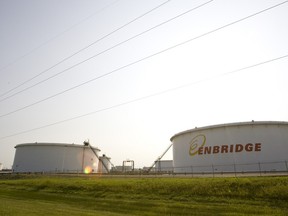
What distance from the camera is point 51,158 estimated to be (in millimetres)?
62688

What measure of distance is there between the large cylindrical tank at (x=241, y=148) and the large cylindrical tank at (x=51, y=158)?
3410 cm

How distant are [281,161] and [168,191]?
21.5 m

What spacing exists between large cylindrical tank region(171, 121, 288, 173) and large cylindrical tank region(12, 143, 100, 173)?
34.1 meters

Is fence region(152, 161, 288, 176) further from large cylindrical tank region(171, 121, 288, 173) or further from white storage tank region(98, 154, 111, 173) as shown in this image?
white storage tank region(98, 154, 111, 173)

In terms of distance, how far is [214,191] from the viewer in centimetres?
1806

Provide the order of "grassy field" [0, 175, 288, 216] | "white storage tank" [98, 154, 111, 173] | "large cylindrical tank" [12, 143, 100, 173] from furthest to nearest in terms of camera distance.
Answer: "white storage tank" [98, 154, 111, 173], "large cylindrical tank" [12, 143, 100, 173], "grassy field" [0, 175, 288, 216]

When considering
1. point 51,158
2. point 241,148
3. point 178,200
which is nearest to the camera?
point 178,200

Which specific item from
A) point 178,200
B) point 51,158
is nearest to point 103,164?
point 51,158

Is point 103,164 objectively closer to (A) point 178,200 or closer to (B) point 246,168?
(B) point 246,168

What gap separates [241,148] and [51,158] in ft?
151

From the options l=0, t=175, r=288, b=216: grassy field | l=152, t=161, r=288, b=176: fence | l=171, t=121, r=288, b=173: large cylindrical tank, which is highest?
l=171, t=121, r=288, b=173: large cylindrical tank

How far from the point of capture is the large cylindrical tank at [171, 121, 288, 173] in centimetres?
3420

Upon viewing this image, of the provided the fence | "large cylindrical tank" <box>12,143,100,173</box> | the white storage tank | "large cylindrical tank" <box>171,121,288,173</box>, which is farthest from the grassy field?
the white storage tank

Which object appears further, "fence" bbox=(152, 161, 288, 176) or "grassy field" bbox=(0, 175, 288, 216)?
"fence" bbox=(152, 161, 288, 176)
